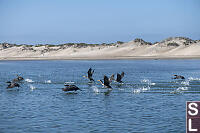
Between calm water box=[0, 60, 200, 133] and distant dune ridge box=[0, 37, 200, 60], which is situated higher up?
distant dune ridge box=[0, 37, 200, 60]

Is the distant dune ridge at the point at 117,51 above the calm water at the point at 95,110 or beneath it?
above

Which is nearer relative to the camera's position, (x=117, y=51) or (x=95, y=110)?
(x=95, y=110)

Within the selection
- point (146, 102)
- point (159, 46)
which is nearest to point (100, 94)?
point (146, 102)

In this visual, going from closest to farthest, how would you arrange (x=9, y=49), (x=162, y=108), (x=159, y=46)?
(x=162, y=108) → (x=159, y=46) → (x=9, y=49)

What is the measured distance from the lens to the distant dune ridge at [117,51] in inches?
4258

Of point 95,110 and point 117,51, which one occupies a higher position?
point 117,51

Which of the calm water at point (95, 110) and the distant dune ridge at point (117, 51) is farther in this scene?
the distant dune ridge at point (117, 51)

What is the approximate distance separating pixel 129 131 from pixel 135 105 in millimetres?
6332

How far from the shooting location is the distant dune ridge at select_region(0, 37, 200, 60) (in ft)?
355

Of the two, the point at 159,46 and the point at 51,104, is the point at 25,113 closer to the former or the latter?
the point at 51,104

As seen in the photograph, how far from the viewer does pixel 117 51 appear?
120250 mm

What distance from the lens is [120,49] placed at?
121938 mm

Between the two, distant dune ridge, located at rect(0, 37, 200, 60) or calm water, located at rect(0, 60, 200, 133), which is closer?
calm water, located at rect(0, 60, 200, 133)

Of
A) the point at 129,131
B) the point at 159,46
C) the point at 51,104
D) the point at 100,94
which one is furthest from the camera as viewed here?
the point at 159,46
